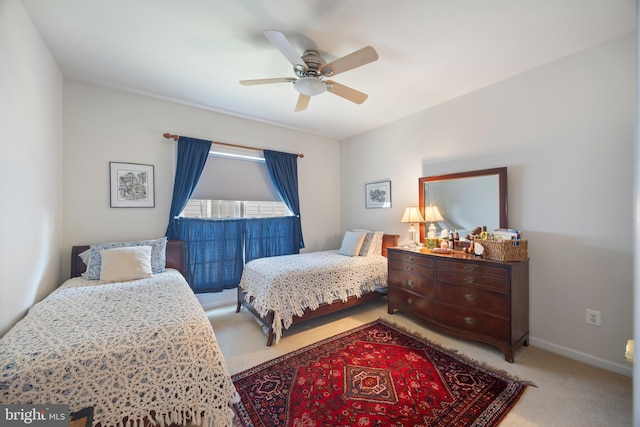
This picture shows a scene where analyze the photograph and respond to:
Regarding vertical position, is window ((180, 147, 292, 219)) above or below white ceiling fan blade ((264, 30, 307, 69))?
below

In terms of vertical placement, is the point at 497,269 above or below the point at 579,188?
below

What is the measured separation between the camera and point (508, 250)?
2211 millimetres

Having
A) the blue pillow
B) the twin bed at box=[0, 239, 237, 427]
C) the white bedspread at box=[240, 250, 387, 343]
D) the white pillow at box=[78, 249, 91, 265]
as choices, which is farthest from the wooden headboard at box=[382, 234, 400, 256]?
the white pillow at box=[78, 249, 91, 265]

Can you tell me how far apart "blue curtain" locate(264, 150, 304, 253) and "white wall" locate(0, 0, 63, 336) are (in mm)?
2249

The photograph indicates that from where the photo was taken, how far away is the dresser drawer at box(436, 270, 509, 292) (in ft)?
7.04

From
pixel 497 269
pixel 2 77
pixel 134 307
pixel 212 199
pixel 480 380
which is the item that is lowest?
pixel 480 380

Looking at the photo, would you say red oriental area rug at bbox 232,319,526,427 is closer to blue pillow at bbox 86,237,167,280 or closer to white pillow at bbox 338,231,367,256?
white pillow at bbox 338,231,367,256

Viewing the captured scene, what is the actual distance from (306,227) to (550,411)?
3349mm

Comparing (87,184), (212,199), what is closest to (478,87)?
(212,199)

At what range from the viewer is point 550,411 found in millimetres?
1576

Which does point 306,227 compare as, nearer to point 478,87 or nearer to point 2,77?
point 478,87

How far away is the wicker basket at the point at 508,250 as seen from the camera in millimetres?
2211

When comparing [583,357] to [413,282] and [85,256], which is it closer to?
[413,282]

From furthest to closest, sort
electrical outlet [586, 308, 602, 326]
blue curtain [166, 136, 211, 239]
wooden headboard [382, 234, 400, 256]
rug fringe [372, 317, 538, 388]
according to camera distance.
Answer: wooden headboard [382, 234, 400, 256], blue curtain [166, 136, 211, 239], electrical outlet [586, 308, 602, 326], rug fringe [372, 317, 538, 388]
